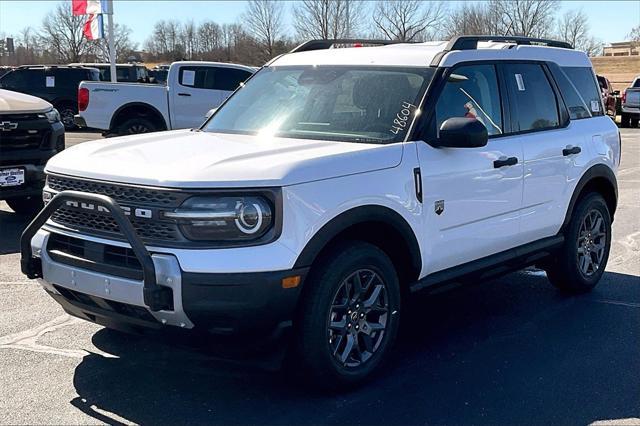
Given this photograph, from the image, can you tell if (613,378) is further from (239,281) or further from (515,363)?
(239,281)

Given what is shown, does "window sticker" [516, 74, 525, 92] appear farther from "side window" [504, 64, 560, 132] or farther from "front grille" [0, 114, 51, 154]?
"front grille" [0, 114, 51, 154]

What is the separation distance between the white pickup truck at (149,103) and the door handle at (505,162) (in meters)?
10.3

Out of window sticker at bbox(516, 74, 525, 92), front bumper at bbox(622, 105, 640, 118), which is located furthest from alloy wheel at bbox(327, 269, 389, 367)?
front bumper at bbox(622, 105, 640, 118)

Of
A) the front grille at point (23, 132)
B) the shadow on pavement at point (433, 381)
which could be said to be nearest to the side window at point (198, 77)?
the front grille at point (23, 132)

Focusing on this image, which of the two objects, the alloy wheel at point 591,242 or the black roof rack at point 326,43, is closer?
the black roof rack at point 326,43

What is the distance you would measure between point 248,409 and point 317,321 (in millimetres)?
592

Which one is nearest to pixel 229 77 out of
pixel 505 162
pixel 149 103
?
pixel 149 103

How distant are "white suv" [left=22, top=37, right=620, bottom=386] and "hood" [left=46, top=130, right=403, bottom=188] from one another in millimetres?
12

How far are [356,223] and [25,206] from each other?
643cm

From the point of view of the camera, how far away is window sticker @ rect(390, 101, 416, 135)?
444 centimetres

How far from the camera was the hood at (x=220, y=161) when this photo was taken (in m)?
3.58

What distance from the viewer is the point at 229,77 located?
Result: 1522 centimetres

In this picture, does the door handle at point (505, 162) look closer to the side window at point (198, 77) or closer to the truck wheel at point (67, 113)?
the side window at point (198, 77)

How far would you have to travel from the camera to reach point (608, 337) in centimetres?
507
